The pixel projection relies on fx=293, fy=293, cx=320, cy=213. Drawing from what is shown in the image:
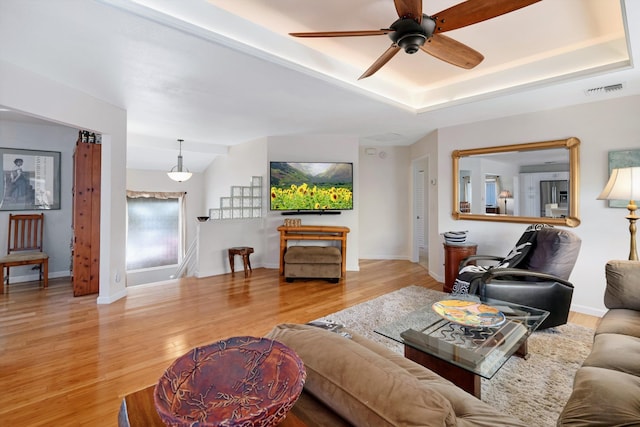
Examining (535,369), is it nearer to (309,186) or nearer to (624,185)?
(624,185)

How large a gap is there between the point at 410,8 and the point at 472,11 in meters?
0.38

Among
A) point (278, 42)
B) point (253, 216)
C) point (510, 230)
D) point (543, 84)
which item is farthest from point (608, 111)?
point (253, 216)

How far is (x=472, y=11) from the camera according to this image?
5.83 feet

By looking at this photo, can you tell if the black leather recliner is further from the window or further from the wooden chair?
the window

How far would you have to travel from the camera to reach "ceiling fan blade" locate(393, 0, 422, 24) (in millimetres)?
1727

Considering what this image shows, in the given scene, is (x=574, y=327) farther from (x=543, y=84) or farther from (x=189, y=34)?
(x=189, y=34)

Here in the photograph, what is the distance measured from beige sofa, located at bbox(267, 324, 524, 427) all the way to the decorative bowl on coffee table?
0.11m

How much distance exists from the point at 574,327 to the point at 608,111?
235 centimetres

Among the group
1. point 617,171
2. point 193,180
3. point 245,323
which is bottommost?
point 245,323

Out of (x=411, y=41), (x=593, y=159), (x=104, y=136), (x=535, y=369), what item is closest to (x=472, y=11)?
(x=411, y=41)

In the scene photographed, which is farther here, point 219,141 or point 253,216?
point 219,141

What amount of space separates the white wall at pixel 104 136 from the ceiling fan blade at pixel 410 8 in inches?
133

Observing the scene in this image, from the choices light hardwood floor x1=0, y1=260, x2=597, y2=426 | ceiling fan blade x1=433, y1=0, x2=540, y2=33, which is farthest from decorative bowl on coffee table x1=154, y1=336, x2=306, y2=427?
ceiling fan blade x1=433, y1=0, x2=540, y2=33

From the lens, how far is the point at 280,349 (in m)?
0.77
